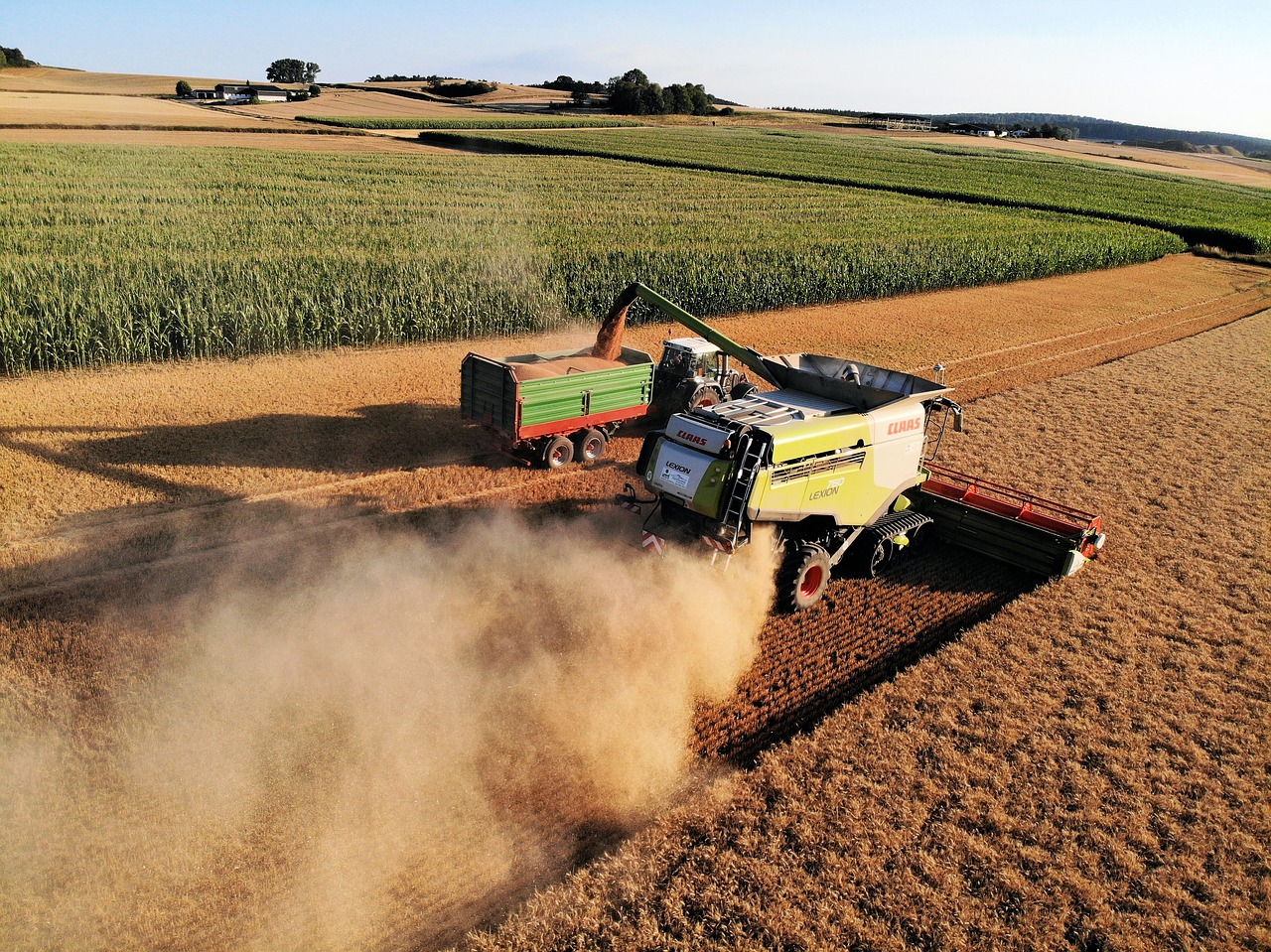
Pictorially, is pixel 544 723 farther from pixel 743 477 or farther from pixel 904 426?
pixel 904 426

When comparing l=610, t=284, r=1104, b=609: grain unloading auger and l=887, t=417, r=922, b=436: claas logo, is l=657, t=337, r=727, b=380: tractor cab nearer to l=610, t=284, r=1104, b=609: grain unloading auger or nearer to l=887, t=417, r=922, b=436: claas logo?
l=610, t=284, r=1104, b=609: grain unloading auger

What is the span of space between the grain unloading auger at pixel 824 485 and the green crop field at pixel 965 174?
46.4 metres

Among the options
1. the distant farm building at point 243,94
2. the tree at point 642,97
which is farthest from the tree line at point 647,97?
the distant farm building at point 243,94

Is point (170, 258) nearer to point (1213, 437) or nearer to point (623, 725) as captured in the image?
point (623, 725)

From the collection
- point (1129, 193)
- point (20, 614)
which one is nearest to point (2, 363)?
point (20, 614)

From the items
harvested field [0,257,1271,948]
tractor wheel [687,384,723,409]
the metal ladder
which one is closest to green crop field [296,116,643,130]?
tractor wheel [687,384,723,409]

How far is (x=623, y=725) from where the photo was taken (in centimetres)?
804

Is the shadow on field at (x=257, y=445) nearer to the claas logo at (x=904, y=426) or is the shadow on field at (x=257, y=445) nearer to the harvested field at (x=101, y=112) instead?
the claas logo at (x=904, y=426)

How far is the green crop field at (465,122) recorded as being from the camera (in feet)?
236

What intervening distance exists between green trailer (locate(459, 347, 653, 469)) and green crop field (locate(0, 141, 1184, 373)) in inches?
297

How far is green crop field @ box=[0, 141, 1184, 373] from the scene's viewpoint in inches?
722

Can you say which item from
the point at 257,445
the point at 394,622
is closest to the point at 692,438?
the point at 394,622

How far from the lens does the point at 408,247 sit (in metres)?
25.5

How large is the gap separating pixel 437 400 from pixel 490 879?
38.3ft
